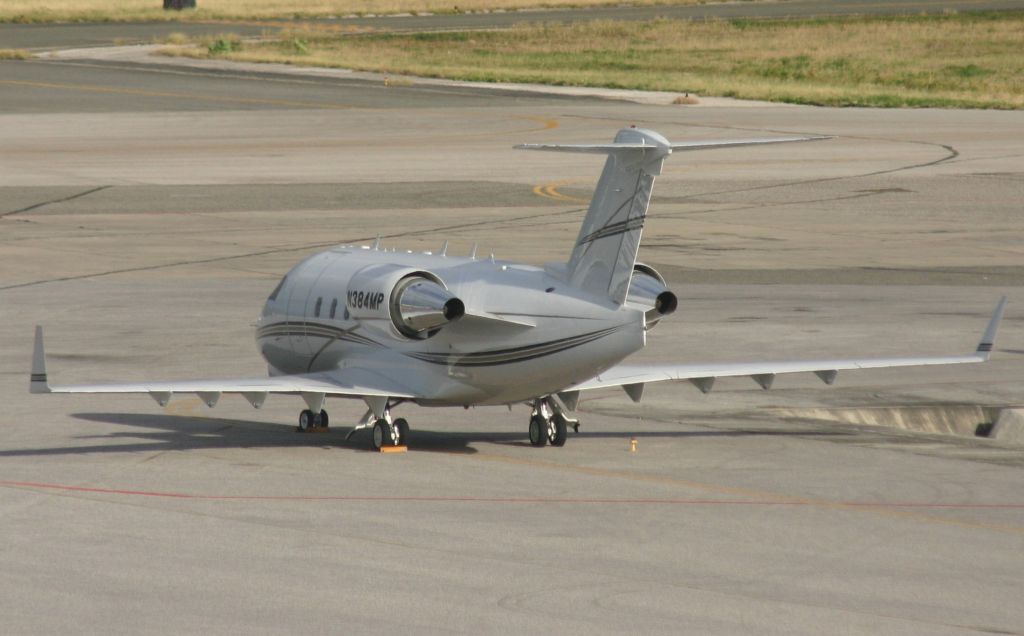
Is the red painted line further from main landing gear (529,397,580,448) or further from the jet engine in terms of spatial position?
main landing gear (529,397,580,448)

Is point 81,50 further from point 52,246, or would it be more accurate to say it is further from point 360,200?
point 52,246

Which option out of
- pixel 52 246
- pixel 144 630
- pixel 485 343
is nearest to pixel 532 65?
pixel 52 246

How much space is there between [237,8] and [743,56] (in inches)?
3098

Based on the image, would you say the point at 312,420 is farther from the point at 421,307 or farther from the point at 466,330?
the point at 466,330

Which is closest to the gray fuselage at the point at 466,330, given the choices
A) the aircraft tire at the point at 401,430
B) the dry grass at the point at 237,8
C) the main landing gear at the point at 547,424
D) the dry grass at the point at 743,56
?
the aircraft tire at the point at 401,430

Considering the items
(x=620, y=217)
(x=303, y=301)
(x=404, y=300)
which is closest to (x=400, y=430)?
(x=404, y=300)

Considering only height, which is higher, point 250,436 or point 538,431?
point 538,431

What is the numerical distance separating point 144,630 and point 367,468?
8.31 metres

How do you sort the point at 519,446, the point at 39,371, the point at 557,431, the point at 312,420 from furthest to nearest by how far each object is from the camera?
the point at 312,420 < the point at 519,446 < the point at 557,431 < the point at 39,371

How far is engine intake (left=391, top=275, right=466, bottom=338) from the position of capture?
2377 centimetres

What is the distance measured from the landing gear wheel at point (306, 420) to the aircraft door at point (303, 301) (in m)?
0.94

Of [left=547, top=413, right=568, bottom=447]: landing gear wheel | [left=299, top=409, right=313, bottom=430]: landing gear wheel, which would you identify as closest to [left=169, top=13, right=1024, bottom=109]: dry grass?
[left=299, top=409, right=313, bottom=430]: landing gear wheel

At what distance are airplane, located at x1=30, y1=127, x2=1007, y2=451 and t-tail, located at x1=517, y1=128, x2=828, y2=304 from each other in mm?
20

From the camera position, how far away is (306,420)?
89.8ft
